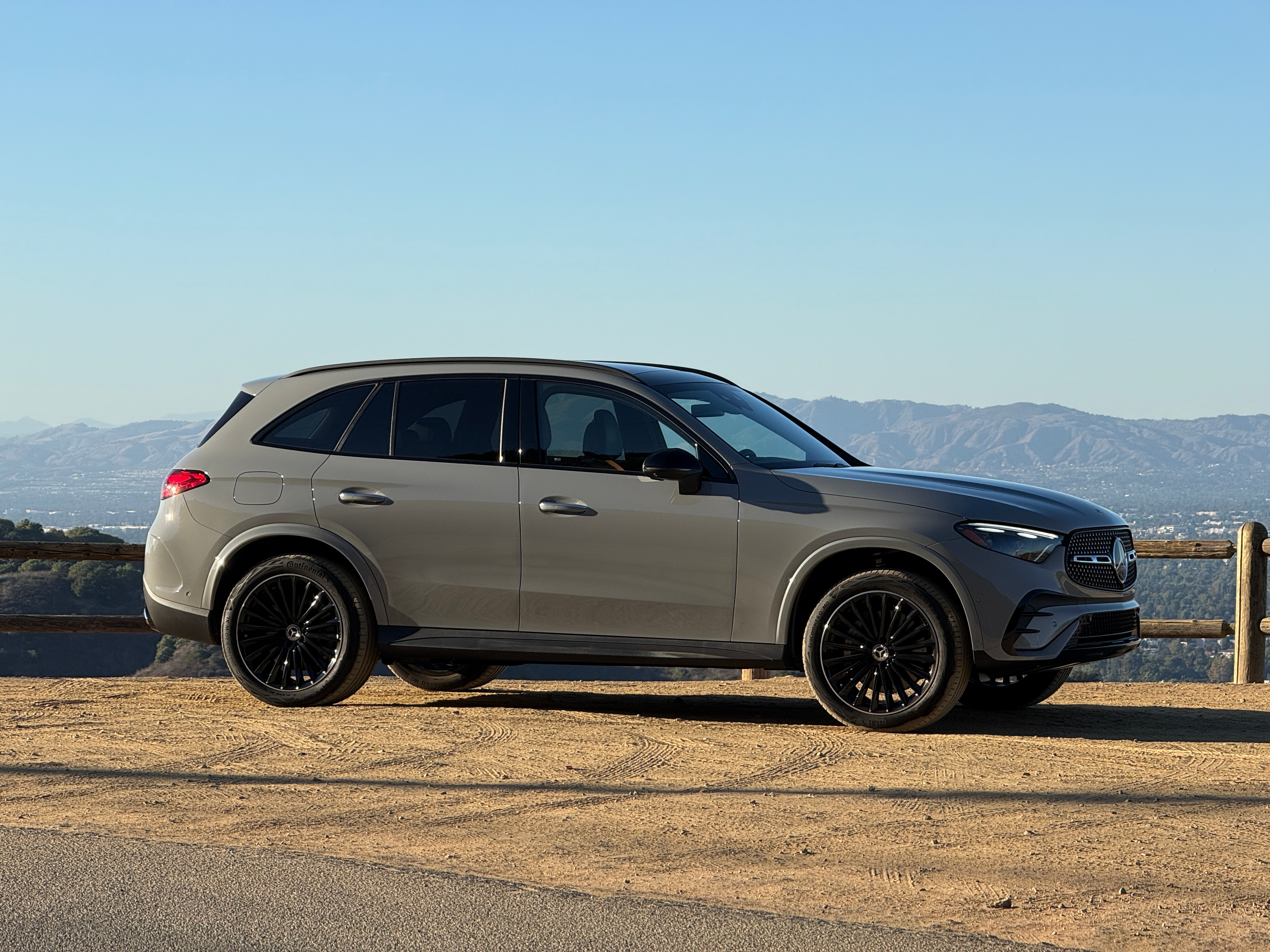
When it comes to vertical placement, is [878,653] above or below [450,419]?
below

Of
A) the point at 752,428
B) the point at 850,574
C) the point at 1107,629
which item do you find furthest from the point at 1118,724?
the point at 752,428

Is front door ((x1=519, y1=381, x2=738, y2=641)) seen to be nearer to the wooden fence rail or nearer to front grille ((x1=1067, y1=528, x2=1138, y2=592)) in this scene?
front grille ((x1=1067, y1=528, x2=1138, y2=592))

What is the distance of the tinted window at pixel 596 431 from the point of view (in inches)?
339

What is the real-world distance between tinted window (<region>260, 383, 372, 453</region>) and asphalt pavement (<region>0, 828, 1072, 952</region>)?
4.02 metres

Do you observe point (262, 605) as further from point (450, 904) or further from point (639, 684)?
point (450, 904)

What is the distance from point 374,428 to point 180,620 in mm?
1719

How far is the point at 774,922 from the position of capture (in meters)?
4.76

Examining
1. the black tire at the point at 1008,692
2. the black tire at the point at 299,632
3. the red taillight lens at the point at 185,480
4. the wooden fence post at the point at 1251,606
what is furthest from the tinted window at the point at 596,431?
the wooden fence post at the point at 1251,606

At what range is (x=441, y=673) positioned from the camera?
34.5 ft

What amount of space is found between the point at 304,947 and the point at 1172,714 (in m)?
6.76

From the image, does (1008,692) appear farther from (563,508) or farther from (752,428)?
(563,508)

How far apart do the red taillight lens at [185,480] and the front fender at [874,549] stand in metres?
3.68

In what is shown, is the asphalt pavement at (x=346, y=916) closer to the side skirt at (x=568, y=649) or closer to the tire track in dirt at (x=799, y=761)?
the tire track in dirt at (x=799, y=761)

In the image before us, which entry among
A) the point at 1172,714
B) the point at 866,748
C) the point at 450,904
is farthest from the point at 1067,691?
the point at 450,904
